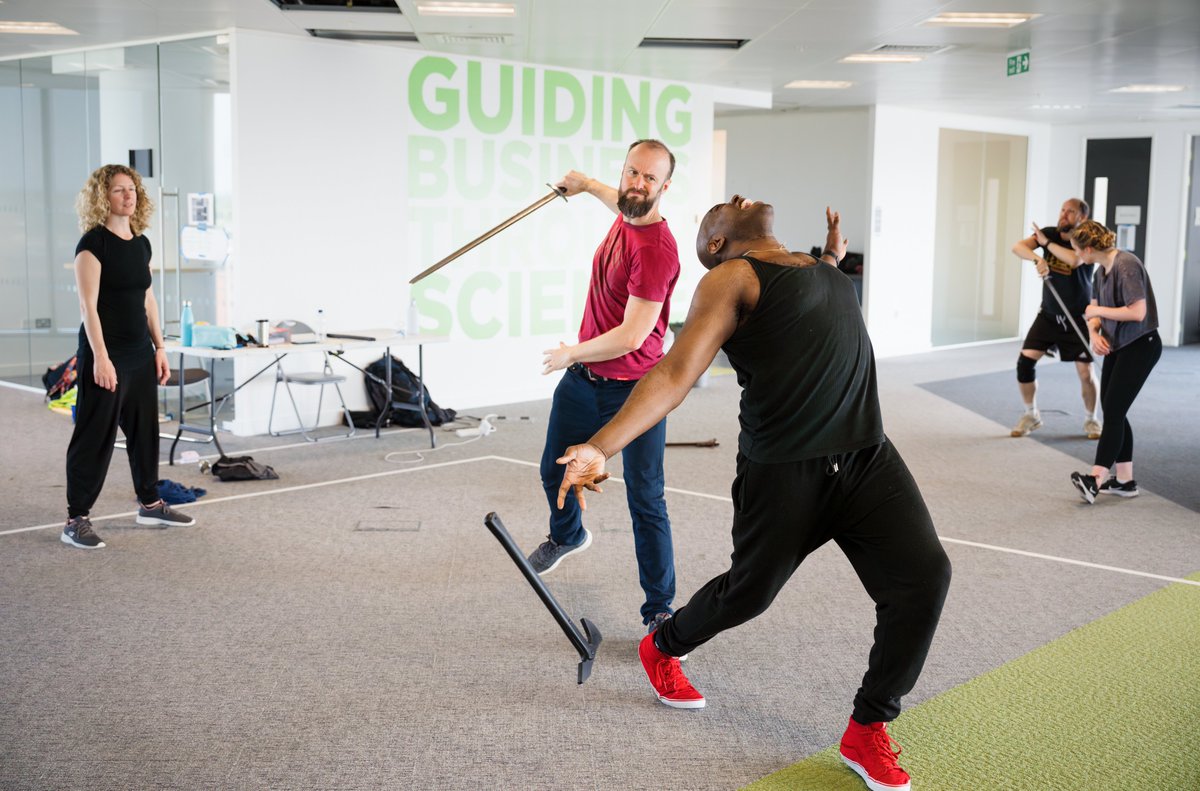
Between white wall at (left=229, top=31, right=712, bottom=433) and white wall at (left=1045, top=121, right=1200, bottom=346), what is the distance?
25.0 ft

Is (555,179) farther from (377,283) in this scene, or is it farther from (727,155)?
(727,155)

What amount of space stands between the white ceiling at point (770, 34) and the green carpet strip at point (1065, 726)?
438 cm

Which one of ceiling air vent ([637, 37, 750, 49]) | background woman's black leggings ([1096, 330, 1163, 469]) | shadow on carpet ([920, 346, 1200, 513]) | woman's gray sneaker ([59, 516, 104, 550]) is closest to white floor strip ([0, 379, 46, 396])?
woman's gray sneaker ([59, 516, 104, 550])

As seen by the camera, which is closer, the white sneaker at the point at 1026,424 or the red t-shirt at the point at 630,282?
the red t-shirt at the point at 630,282

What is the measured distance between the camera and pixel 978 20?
24.4 feet

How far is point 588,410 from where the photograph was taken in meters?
3.70

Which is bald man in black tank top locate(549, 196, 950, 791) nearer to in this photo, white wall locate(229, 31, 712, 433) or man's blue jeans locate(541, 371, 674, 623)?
man's blue jeans locate(541, 371, 674, 623)

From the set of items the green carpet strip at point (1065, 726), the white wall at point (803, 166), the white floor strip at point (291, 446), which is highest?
the white wall at point (803, 166)

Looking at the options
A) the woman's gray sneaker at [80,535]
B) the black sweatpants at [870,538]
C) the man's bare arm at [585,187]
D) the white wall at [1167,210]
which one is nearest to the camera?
the black sweatpants at [870,538]

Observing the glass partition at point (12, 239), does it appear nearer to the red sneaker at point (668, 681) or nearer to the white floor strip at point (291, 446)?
the white floor strip at point (291, 446)

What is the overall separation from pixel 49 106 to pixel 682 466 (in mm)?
5929

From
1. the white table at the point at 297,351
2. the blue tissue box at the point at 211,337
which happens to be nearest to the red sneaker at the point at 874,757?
the white table at the point at 297,351

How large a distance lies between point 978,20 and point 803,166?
6.66 meters

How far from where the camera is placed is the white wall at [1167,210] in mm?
14125
